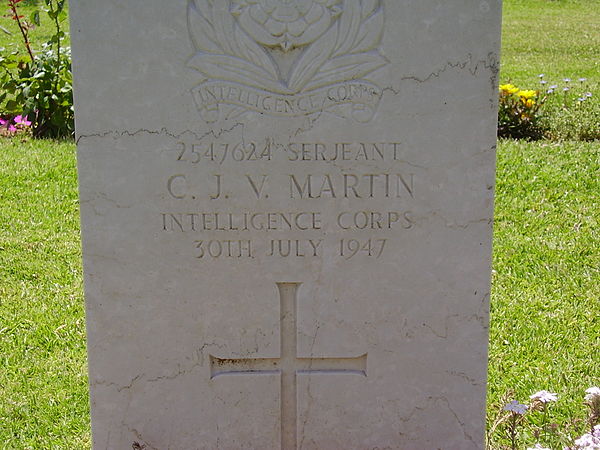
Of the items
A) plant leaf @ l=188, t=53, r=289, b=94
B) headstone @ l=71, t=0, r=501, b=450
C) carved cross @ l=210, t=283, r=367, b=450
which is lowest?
carved cross @ l=210, t=283, r=367, b=450

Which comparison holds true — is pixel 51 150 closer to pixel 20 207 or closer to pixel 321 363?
pixel 20 207

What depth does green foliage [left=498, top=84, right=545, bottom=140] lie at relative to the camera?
7.39m

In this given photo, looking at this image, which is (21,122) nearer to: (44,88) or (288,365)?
(44,88)

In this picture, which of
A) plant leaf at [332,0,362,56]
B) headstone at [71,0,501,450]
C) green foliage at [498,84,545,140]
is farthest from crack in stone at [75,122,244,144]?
green foliage at [498,84,545,140]

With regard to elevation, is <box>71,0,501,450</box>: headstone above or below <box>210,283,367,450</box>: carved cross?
above

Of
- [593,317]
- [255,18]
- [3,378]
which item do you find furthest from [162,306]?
[593,317]

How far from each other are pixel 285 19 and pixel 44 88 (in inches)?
203

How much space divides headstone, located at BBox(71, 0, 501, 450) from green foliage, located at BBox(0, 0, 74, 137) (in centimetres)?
479

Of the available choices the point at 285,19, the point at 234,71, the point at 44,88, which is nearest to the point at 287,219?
the point at 234,71

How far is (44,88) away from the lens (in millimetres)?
7188

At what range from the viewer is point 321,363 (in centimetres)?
285

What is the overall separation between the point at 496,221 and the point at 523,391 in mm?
2061

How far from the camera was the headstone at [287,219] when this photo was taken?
Answer: 8.37ft

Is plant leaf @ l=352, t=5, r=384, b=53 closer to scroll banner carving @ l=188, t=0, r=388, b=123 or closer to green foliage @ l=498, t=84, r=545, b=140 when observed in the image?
scroll banner carving @ l=188, t=0, r=388, b=123
